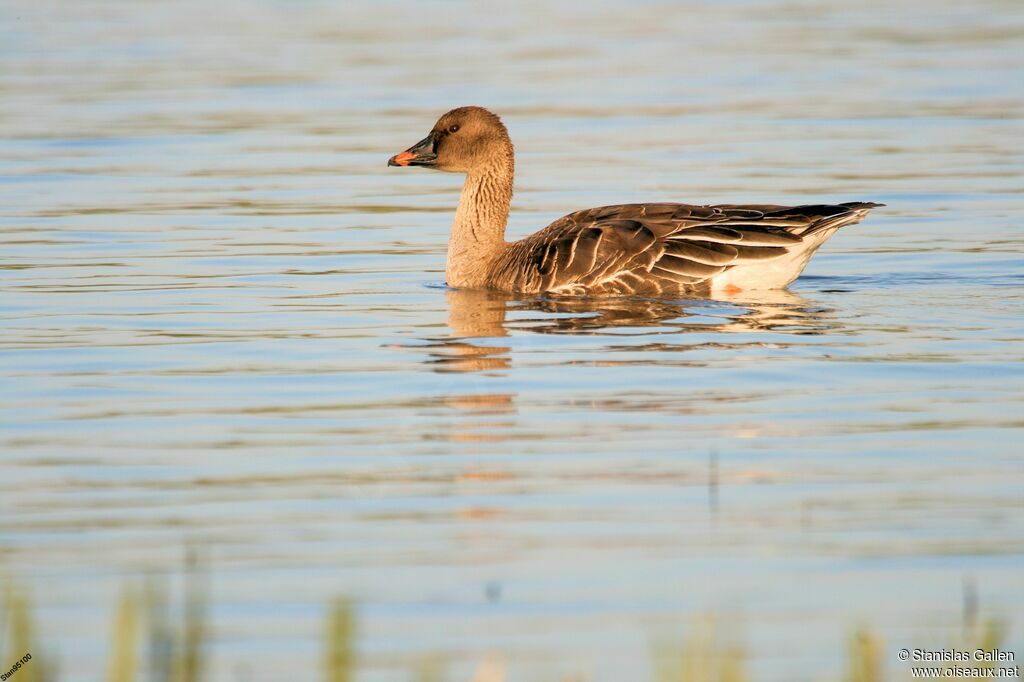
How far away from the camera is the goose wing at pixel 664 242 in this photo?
1223 cm

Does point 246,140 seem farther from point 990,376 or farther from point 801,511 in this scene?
point 801,511

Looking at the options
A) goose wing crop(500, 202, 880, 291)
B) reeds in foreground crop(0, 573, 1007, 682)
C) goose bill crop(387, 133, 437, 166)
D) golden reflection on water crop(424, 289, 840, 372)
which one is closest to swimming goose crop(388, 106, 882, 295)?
goose wing crop(500, 202, 880, 291)

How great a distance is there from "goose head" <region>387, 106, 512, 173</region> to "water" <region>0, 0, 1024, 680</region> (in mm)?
975

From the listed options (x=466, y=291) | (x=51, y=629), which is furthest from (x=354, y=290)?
(x=51, y=629)

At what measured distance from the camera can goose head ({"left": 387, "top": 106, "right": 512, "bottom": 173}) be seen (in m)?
14.3

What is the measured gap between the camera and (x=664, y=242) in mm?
12586

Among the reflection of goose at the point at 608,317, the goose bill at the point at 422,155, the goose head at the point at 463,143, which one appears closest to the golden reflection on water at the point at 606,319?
the reflection of goose at the point at 608,317

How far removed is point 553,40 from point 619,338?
20.5 metres

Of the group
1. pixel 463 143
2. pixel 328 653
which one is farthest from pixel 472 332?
pixel 328 653

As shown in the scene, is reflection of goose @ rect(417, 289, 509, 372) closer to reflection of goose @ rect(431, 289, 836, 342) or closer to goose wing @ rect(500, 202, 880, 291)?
reflection of goose @ rect(431, 289, 836, 342)

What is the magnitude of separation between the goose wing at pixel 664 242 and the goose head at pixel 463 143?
1591 millimetres

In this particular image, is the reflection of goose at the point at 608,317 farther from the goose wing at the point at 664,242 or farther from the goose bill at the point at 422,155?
the goose bill at the point at 422,155

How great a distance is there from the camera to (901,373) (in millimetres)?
9555

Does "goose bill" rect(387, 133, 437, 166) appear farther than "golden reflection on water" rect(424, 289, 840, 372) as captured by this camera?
Yes
